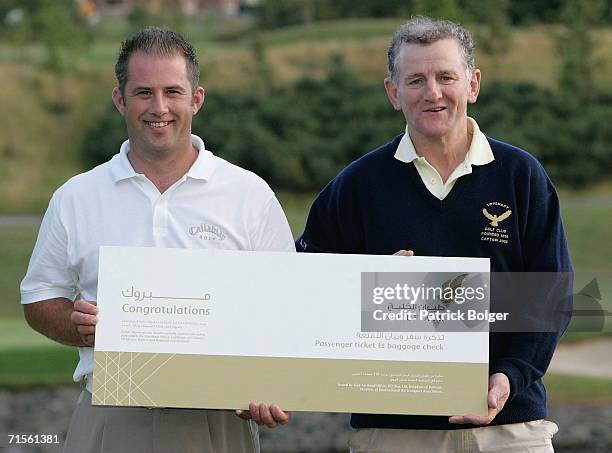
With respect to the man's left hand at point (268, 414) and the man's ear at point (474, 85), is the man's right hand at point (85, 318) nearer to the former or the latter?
the man's left hand at point (268, 414)

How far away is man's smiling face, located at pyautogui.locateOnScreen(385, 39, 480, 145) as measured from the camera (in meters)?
4.13

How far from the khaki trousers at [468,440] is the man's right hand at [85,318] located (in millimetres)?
1076

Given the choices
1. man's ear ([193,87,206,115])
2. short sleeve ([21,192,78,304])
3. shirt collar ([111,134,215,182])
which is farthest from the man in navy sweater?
short sleeve ([21,192,78,304])

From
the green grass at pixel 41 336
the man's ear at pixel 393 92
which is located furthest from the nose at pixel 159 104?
the green grass at pixel 41 336

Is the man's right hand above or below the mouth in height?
below

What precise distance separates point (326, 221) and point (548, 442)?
116cm

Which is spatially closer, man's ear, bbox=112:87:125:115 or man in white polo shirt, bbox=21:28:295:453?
man in white polo shirt, bbox=21:28:295:453

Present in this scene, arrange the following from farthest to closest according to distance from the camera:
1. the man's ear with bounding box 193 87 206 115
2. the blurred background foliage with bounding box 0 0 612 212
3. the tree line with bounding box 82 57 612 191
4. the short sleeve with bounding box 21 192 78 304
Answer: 1. the blurred background foliage with bounding box 0 0 612 212
2. the tree line with bounding box 82 57 612 191
3. the man's ear with bounding box 193 87 206 115
4. the short sleeve with bounding box 21 192 78 304

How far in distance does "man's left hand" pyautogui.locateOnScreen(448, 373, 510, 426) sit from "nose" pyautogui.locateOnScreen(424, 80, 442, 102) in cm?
101

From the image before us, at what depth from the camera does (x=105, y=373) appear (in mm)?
4000

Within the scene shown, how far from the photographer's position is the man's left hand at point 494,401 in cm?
396

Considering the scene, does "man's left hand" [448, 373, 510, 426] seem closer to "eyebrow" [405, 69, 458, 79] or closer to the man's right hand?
"eyebrow" [405, 69, 458, 79]

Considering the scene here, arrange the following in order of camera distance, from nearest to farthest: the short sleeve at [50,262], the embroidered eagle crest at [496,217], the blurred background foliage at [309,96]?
the embroidered eagle crest at [496,217]
the short sleeve at [50,262]
the blurred background foliage at [309,96]

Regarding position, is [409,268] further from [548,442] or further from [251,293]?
[548,442]
